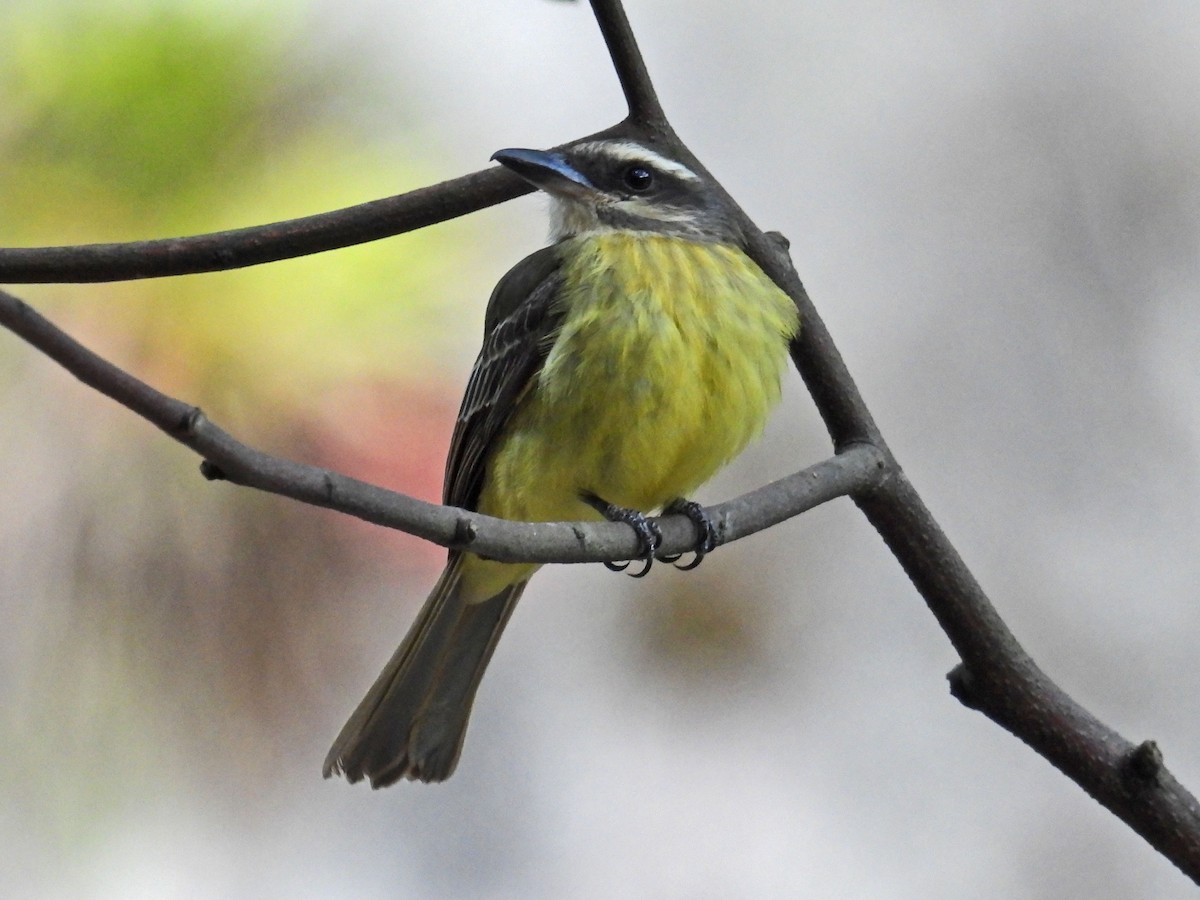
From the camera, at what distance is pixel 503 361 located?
259cm

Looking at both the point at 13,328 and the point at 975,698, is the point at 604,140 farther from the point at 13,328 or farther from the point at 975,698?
the point at 13,328

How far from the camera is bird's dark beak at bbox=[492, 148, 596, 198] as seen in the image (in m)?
2.30

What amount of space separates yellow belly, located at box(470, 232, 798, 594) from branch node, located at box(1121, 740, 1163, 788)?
2.83ft

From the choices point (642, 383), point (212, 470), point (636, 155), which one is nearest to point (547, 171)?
point (636, 155)

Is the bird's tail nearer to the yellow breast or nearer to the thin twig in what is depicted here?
the yellow breast

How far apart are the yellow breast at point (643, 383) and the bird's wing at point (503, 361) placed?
0.03 m

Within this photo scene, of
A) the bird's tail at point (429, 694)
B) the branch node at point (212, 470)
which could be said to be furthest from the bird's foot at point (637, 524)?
the branch node at point (212, 470)

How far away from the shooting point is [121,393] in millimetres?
1167

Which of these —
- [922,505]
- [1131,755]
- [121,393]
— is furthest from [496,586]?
[121,393]

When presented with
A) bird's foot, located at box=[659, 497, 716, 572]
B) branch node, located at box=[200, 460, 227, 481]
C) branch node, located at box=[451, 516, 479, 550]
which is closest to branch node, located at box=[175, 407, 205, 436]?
branch node, located at box=[200, 460, 227, 481]

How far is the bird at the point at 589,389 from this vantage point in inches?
94.0

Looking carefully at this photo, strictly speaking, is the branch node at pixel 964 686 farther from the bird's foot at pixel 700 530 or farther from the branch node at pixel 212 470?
the branch node at pixel 212 470

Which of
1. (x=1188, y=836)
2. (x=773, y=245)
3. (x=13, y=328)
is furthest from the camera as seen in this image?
(x=773, y=245)

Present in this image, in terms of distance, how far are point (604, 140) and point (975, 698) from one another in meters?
1.22
